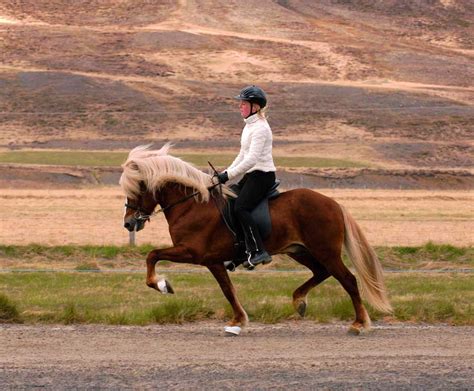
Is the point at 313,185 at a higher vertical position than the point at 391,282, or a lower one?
lower

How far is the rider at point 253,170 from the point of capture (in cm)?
1118

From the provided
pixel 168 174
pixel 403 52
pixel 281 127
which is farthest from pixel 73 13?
pixel 168 174

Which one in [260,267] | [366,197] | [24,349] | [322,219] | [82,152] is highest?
[322,219]

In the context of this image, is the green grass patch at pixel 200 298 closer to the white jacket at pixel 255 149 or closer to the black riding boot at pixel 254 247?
the black riding boot at pixel 254 247

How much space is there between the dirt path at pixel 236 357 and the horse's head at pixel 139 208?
118cm

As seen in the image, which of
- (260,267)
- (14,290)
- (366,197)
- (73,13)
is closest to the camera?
(14,290)

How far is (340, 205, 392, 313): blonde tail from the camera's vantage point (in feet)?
38.1

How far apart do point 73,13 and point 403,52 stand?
33.8m

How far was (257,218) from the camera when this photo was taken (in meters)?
11.2

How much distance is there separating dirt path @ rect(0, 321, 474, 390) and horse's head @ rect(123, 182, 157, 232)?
1183 mm

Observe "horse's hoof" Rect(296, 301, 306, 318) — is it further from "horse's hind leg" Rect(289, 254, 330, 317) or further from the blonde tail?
the blonde tail

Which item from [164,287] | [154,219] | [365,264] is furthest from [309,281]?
[154,219]

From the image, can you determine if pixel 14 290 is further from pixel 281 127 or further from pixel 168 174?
pixel 281 127

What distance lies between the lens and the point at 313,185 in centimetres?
4947
